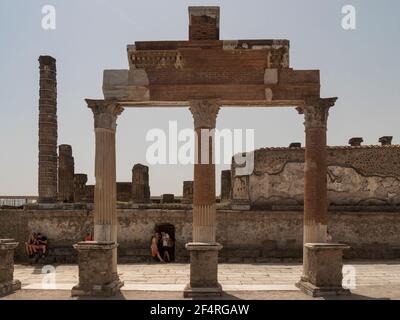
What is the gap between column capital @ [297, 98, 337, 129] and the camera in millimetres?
10156

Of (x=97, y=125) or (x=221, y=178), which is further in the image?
(x=221, y=178)

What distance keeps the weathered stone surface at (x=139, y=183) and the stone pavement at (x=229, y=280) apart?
5.64 m

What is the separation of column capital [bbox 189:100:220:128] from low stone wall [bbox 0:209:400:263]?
7.00 m

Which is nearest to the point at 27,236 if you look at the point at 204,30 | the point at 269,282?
the point at 269,282

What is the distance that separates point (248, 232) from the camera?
16.5m

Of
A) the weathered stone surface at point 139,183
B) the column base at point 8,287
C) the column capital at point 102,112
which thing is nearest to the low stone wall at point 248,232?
the weathered stone surface at point 139,183

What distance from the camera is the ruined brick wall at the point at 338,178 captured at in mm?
17109

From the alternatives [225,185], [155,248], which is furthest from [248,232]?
[225,185]

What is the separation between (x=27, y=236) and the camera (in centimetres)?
1694

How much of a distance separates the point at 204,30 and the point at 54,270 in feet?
28.8

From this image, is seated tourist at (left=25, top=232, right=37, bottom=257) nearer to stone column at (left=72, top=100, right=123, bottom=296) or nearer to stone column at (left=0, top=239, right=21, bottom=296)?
stone column at (left=0, top=239, right=21, bottom=296)

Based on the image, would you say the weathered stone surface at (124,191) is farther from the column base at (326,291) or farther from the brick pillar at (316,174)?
the column base at (326,291)
